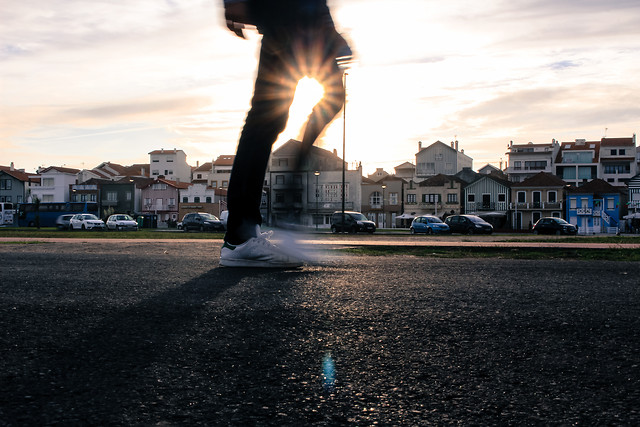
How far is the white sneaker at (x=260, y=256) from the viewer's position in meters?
3.96

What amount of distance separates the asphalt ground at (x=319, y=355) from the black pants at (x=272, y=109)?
1.27 metres

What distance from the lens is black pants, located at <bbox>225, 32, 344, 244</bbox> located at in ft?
11.1

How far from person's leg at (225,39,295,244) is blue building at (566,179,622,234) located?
230ft

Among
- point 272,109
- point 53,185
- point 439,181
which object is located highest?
point 439,181

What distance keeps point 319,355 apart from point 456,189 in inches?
2942

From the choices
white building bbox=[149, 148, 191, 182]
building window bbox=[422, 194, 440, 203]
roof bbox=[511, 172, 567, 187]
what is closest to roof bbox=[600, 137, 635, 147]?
roof bbox=[511, 172, 567, 187]

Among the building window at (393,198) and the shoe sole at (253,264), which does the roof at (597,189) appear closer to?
the building window at (393,198)

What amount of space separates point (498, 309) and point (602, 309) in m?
0.39

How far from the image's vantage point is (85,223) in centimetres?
5016

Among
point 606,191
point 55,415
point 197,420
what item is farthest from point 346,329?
point 606,191

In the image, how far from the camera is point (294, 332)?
177 cm

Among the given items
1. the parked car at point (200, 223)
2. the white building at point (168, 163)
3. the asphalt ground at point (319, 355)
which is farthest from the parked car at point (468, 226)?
the white building at point (168, 163)

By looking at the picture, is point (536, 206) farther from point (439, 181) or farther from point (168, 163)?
point (168, 163)

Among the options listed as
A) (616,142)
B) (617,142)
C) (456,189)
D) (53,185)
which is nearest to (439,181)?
(456,189)
